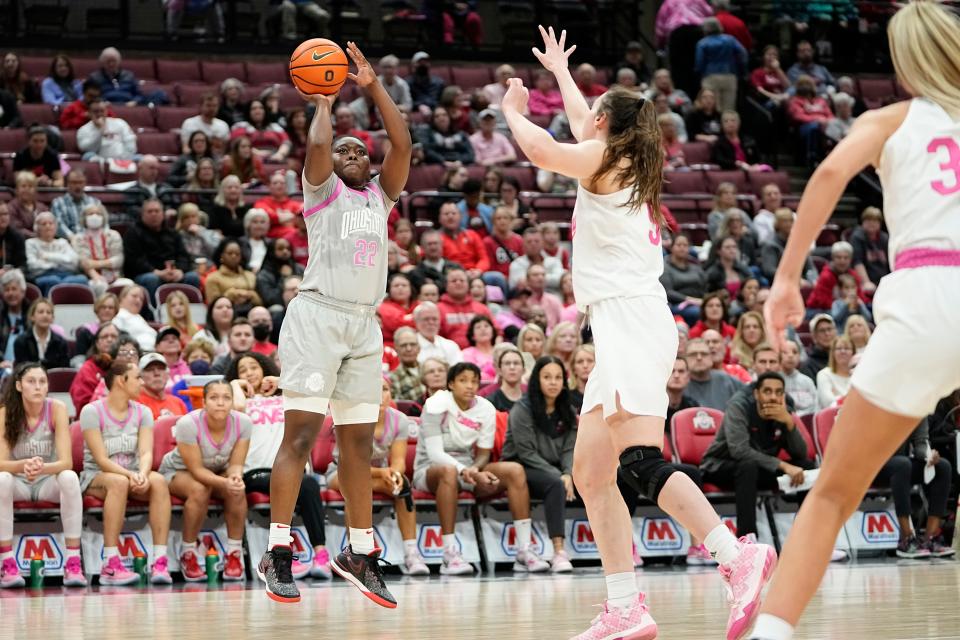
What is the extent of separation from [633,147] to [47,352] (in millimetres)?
7299

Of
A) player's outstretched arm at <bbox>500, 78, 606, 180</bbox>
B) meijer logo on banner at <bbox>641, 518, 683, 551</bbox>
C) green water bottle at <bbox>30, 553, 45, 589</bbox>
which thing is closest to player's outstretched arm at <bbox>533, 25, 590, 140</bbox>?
player's outstretched arm at <bbox>500, 78, 606, 180</bbox>

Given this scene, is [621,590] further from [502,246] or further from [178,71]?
[178,71]

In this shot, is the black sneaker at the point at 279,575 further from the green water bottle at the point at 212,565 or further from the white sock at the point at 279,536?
the green water bottle at the point at 212,565

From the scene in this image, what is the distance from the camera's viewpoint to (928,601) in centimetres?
659

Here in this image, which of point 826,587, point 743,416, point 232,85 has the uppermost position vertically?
point 232,85

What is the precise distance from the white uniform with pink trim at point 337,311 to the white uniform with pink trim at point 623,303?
1390 mm

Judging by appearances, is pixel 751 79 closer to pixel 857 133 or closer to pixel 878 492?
pixel 878 492

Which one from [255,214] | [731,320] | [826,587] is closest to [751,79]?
[731,320]

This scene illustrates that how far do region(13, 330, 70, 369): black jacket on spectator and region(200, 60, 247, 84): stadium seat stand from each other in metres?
6.86

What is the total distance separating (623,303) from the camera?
4.94 meters

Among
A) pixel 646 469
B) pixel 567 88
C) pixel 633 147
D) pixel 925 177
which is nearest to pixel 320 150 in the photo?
pixel 567 88

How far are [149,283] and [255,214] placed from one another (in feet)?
4.19

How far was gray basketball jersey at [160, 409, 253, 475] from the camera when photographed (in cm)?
925

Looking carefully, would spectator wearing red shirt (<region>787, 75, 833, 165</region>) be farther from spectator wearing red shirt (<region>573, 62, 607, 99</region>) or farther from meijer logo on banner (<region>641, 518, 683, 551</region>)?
meijer logo on banner (<region>641, 518, 683, 551</region>)
